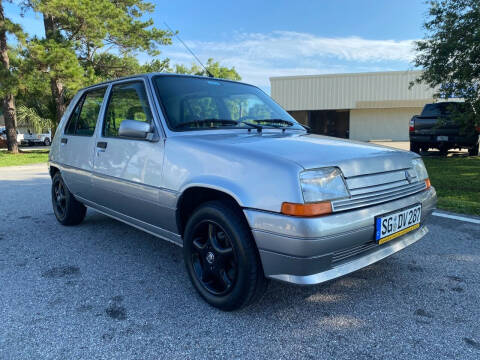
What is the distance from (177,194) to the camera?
2453 millimetres

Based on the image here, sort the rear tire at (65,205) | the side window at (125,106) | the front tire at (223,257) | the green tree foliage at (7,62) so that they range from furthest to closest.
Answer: the green tree foliage at (7,62), the rear tire at (65,205), the side window at (125,106), the front tire at (223,257)

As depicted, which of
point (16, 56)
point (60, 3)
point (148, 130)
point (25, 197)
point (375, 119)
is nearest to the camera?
point (148, 130)

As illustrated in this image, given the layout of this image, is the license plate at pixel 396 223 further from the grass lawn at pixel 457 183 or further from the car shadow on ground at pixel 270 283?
the grass lawn at pixel 457 183

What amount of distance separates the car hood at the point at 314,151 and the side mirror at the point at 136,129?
1.25 feet

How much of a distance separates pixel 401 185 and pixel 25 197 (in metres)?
6.15

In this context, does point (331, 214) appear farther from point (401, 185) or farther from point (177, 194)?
point (177, 194)

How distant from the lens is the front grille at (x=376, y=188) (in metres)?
2.01

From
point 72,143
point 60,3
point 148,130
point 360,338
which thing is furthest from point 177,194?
point 60,3

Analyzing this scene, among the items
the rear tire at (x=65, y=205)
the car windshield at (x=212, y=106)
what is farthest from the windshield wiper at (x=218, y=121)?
the rear tire at (x=65, y=205)

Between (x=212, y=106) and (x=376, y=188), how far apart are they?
1.53m

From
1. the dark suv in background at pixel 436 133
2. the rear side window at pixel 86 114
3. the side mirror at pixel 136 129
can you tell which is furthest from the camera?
the dark suv in background at pixel 436 133

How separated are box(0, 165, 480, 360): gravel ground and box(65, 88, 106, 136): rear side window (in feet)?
4.11

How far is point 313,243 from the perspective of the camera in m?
1.85

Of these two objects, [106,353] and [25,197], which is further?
[25,197]
